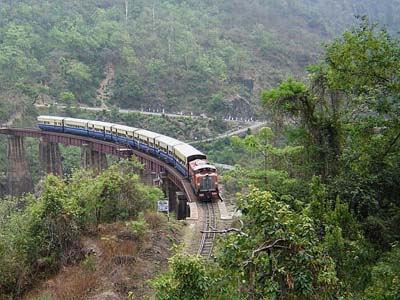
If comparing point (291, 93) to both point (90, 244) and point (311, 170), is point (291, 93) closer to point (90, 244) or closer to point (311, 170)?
point (311, 170)

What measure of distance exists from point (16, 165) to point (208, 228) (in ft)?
113

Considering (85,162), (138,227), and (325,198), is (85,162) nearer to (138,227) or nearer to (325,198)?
(138,227)

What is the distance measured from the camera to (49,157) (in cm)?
4841

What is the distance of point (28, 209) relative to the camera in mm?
17109

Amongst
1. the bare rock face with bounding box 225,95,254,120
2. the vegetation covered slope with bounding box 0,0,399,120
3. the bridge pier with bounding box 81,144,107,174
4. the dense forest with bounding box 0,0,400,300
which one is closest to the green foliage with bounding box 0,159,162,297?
the dense forest with bounding box 0,0,400,300

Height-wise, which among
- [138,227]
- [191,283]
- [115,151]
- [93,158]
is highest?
[93,158]

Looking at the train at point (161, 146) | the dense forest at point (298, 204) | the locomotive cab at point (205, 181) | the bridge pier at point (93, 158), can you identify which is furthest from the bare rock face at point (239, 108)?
the locomotive cab at point (205, 181)

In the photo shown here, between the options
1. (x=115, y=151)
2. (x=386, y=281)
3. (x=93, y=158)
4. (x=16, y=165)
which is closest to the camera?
(x=386, y=281)

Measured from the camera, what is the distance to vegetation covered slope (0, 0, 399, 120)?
7612cm

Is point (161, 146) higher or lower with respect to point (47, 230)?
higher

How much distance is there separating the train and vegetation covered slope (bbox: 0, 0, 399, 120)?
26105mm

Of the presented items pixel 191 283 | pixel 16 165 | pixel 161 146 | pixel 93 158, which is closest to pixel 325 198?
pixel 191 283

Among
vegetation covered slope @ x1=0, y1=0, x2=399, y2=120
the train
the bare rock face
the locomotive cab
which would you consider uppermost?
vegetation covered slope @ x1=0, y1=0, x2=399, y2=120

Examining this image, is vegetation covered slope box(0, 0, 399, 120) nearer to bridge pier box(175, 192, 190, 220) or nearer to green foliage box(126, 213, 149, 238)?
bridge pier box(175, 192, 190, 220)
